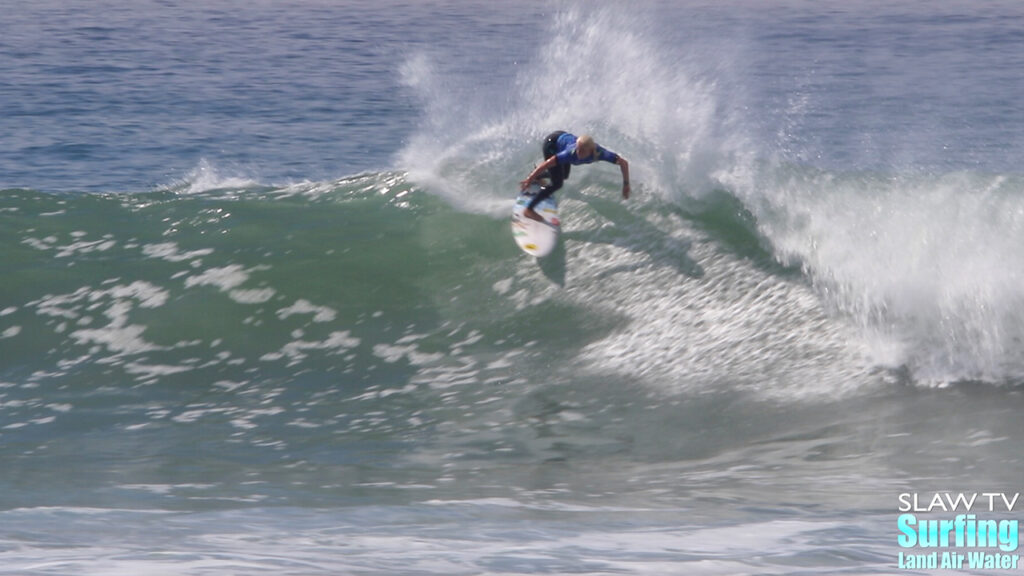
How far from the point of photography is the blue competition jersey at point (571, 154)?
1109cm

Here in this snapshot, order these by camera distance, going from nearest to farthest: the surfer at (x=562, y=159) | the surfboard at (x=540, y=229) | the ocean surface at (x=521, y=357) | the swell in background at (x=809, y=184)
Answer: the ocean surface at (x=521, y=357)
the swell in background at (x=809, y=184)
the surfer at (x=562, y=159)
the surfboard at (x=540, y=229)

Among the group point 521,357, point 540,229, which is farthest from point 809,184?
point 521,357

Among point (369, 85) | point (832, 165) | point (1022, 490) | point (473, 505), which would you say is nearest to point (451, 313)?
point (473, 505)

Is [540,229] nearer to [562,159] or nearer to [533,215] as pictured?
[533,215]

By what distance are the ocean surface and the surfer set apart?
50 cm

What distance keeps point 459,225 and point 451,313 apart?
1.79m

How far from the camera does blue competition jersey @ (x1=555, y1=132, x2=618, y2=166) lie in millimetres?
11086

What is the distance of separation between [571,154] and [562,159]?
4.5 inches

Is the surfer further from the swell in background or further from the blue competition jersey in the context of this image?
the swell in background

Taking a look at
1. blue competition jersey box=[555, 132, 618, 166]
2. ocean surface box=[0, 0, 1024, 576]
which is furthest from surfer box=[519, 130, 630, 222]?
ocean surface box=[0, 0, 1024, 576]

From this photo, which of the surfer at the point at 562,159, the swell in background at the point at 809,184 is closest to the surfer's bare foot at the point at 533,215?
the surfer at the point at 562,159

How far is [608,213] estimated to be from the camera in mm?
12102

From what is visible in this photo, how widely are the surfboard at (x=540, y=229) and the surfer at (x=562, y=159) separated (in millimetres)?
51

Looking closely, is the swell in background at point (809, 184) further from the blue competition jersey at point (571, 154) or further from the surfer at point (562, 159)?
the blue competition jersey at point (571, 154)
